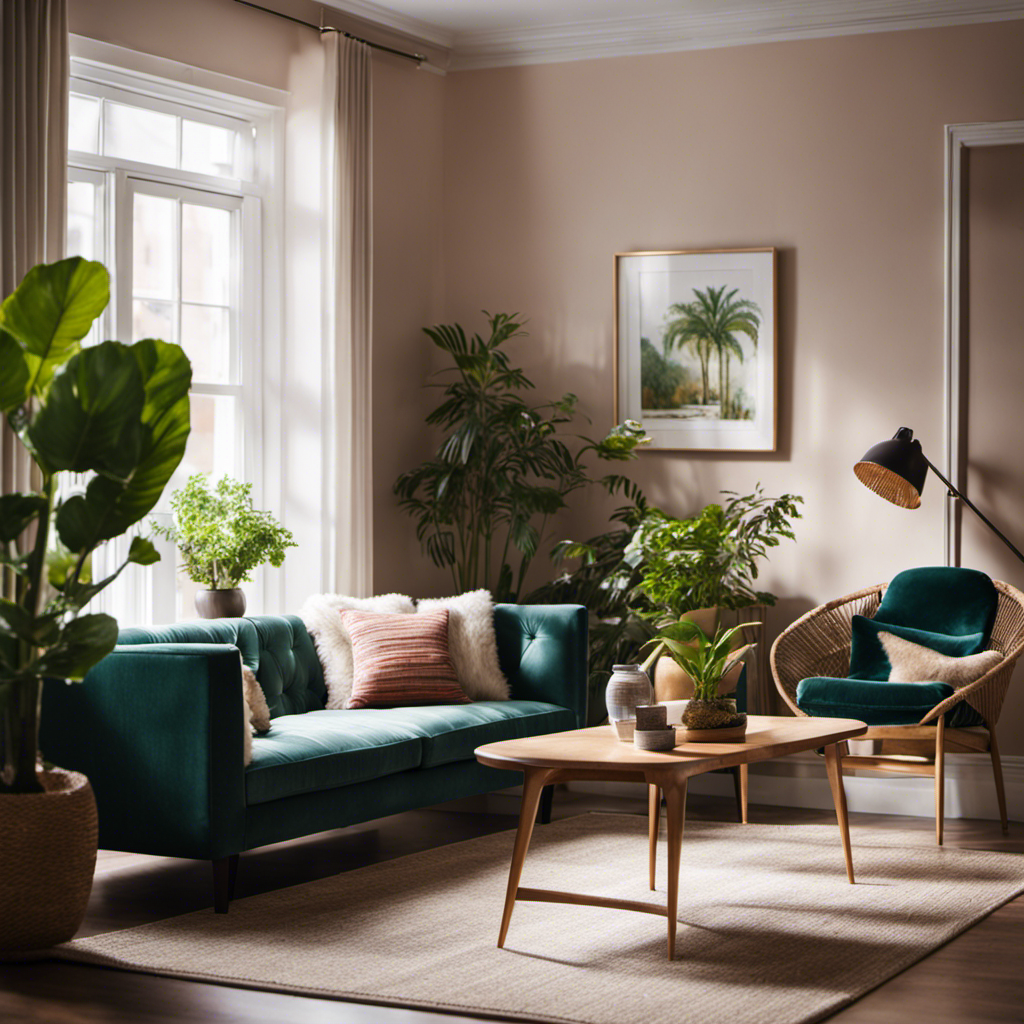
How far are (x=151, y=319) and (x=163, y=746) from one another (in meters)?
1.99

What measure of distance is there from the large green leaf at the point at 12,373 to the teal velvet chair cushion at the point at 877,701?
290cm

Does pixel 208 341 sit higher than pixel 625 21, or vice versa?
pixel 625 21

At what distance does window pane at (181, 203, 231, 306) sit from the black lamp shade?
8.34ft

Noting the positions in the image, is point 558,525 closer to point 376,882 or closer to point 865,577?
point 865,577

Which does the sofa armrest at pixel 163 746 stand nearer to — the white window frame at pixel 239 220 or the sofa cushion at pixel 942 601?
the white window frame at pixel 239 220

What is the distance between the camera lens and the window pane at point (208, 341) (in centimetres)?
568

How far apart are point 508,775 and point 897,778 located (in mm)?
1624

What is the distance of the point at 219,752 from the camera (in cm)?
402

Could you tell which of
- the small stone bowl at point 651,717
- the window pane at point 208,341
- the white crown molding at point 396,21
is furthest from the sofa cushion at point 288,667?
the white crown molding at point 396,21

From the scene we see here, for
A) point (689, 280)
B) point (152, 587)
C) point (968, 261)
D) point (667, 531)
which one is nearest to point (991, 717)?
point (667, 531)

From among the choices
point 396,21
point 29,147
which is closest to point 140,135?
point 29,147

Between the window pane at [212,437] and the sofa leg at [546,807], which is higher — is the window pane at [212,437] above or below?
above

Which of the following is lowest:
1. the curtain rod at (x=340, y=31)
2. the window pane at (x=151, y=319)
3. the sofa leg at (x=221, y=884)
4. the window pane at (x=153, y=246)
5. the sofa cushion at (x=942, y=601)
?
the sofa leg at (x=221, y=884)

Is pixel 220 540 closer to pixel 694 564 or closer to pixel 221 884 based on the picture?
pixel 221 884
